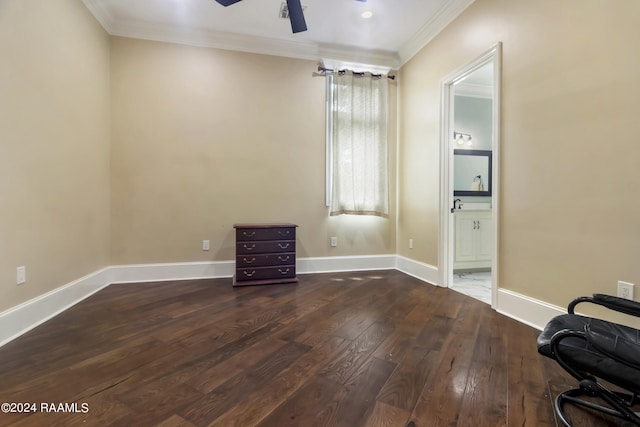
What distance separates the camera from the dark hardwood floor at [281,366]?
129 cm

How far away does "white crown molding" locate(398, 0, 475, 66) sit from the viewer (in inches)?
116

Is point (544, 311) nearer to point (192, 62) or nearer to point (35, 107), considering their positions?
point (35, 107)

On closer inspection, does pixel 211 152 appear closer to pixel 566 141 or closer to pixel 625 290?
pixel 566 141

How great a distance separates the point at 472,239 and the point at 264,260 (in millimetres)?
2929

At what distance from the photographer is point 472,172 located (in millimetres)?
4477

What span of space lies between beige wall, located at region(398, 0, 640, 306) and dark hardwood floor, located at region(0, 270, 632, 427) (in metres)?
0.59

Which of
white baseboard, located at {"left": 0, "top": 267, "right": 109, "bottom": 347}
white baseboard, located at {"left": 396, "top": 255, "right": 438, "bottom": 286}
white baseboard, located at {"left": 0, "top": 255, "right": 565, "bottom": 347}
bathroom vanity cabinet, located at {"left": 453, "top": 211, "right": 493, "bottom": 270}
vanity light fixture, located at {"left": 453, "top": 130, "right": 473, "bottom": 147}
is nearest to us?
white baseboard, located at {"left": 0, "top": 267, "right": 109, "bottom": 347}

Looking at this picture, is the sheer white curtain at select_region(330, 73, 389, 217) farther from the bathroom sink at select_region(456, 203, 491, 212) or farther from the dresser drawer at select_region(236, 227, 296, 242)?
the bathroom sink at select_region(456, 203, 491, 212)

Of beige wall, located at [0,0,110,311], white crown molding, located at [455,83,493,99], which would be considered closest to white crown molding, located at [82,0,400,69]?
beige wall, located at [0,0,110,311]

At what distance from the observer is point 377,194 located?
13.4ft

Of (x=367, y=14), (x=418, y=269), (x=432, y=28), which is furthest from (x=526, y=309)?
(x=367, y=14)

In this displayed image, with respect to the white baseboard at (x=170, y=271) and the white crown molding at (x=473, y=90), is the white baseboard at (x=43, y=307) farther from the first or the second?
the white crown molding at (x=473, y=90)

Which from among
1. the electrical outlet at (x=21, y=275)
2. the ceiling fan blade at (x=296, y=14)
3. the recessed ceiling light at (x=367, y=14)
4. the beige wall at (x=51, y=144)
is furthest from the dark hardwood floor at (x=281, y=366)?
the recessed ceiling light at (x=367, y=14)

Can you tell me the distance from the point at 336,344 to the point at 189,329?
1.12 m
